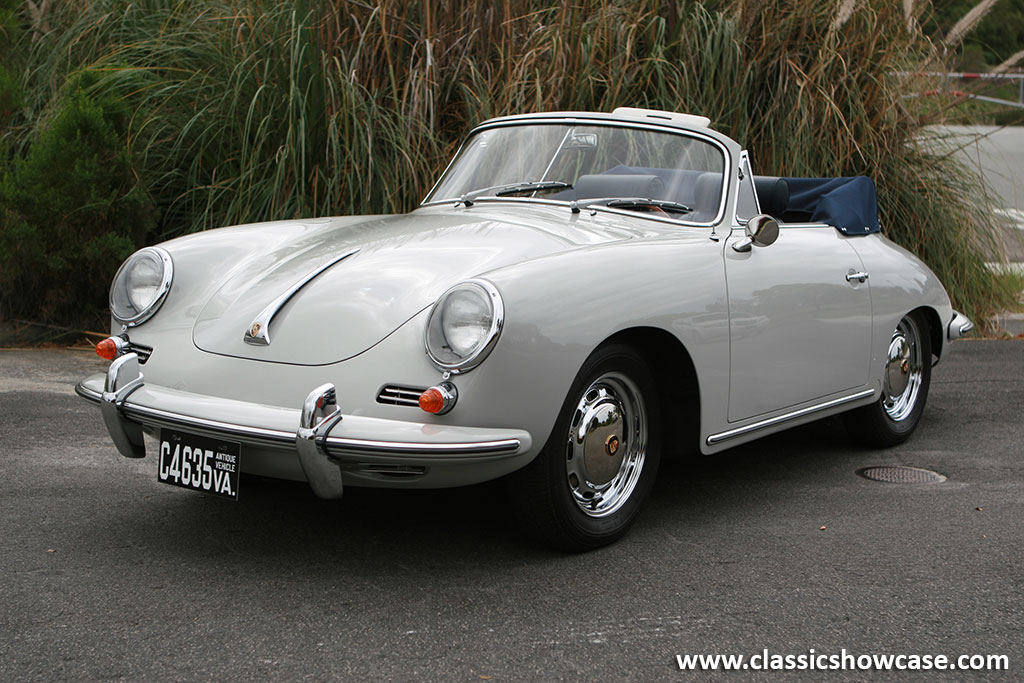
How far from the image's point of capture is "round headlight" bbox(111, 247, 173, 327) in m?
3.73

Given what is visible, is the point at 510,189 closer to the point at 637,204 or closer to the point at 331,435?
the point at 637,204

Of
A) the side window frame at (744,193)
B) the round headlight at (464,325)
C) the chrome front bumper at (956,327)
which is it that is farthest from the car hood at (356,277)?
the chrome front bumper at (956,327)

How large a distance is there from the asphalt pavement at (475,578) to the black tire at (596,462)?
113 millimetres

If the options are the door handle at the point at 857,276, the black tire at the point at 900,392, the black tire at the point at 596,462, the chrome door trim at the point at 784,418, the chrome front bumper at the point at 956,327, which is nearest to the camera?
the black tire at the point at 596,462

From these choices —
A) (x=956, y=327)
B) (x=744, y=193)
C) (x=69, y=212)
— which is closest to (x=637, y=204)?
(x=744, y=193)

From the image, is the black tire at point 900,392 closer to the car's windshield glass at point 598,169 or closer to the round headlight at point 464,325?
the car's windshield glass at point 598,169

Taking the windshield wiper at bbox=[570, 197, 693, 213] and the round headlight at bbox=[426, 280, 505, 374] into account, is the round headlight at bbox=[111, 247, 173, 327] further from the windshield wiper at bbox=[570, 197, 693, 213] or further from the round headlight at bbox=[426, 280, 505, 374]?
the windshield wiper at bbox=[570, 197, 693, 213]

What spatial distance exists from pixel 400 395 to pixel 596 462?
2.39ft

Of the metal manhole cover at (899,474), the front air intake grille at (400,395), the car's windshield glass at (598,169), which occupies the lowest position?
the metal manhole cover at (899,474)

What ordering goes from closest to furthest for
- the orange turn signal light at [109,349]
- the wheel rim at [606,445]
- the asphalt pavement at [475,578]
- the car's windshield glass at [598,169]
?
the asphalt pavement at [475,578] < the wheel rim at [606,445] < the orange turn signal light at [109,349] < the car's windshield glass at [598,169]

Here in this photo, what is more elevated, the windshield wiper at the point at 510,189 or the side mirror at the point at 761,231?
the windshield wiper at the point at 510,189

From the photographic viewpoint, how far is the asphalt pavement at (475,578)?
9.09 ft

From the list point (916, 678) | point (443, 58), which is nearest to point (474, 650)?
point (916, 678)

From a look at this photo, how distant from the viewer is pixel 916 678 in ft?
8.93
